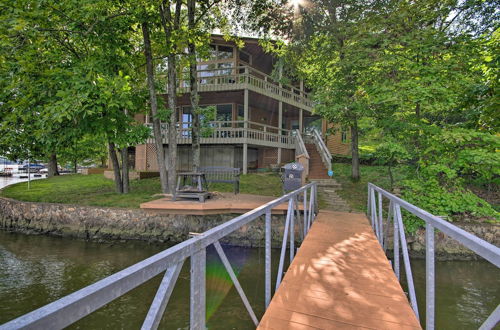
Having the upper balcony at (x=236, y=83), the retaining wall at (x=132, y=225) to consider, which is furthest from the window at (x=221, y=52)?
the retaining wall at (x=132, y=225)

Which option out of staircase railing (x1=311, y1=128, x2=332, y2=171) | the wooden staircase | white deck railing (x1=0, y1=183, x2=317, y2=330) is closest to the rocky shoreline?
the wooden staircase

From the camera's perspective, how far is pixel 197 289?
189 cm

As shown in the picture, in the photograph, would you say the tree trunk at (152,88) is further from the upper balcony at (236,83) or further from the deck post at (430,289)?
the deck post at (430,289)

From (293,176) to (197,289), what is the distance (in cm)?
746

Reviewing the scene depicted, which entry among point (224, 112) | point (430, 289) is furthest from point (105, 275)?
point (224, 112)

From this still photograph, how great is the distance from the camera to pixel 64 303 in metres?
0.94

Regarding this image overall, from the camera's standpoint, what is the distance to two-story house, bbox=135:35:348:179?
16.0 m

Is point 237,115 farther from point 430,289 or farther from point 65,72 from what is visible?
point 430,289

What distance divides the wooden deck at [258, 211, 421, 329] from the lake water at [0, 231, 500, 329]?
216 cm

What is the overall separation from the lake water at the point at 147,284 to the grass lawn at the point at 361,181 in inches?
133

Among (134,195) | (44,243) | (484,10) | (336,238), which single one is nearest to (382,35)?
(484,10)

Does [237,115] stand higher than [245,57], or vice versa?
[245,57]

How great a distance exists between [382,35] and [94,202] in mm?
12762

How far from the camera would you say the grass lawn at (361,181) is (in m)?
10.9
